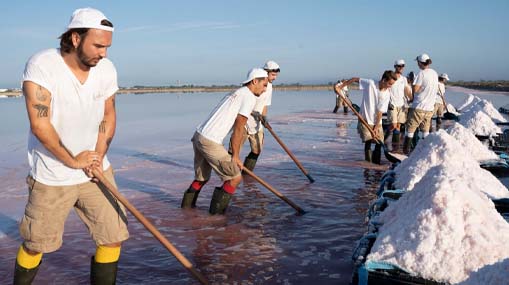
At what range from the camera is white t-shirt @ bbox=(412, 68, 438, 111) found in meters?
8.64

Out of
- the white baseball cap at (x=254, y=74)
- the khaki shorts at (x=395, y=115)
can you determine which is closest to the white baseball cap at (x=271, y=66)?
the white baseball cap at (x=254, y=74)

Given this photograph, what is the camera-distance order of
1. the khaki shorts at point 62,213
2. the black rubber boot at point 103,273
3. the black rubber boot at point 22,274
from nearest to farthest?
the khaki shorts at point 62,213
the black rubber boot at point 22,274
the black rubber boot at point 103,273

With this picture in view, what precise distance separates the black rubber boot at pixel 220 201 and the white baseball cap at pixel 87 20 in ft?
9.41

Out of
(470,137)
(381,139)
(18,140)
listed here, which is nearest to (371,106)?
(381,139)

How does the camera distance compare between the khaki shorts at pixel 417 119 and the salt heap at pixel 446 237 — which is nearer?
the salt heap at pixel 446 237

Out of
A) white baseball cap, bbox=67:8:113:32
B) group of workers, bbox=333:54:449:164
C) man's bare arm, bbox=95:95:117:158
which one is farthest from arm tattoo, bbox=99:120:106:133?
group of workers, bbox=333:54:449:164

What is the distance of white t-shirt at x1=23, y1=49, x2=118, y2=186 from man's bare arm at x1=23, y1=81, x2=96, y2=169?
1.6 inches

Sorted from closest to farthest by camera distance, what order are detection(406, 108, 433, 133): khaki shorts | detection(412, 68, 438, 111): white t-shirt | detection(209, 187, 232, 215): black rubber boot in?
detection(209, 187, 232, 215): black rubber boot, detection(412, 68, 438, 111): white t-shirt, detection(406, 108, 433, 133): khaki shorts

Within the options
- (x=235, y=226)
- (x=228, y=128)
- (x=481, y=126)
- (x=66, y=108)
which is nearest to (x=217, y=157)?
(x=228, y=128)

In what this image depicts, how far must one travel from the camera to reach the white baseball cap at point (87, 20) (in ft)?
8.32

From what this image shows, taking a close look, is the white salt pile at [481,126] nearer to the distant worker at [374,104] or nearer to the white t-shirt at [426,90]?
the white t-shirt at [426,90]

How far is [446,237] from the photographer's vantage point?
7.45 ft

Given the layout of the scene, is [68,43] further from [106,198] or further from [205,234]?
[205,234]

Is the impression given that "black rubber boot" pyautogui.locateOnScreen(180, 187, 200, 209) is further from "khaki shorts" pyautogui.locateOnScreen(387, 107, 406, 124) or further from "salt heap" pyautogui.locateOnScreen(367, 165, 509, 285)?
"khaki shorts" pyautogui.locateOnScreen(387, 107, 406, 124)
